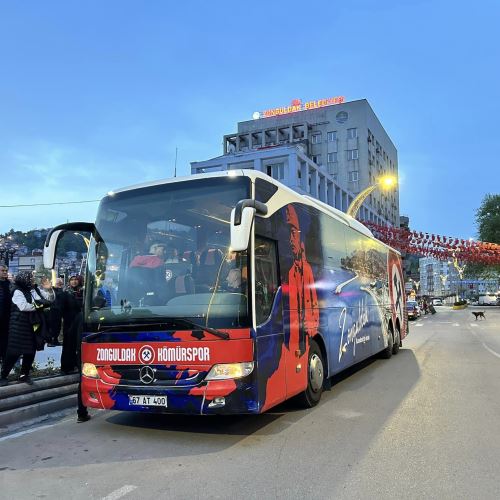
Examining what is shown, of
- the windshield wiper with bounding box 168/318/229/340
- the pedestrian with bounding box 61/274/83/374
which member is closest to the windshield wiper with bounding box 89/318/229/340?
the windshield wiper with bounding box 168/318/229/340

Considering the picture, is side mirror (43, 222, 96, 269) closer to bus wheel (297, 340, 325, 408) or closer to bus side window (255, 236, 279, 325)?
bus side window (255, 236, 279, 325)

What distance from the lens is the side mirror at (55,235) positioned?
6505mm

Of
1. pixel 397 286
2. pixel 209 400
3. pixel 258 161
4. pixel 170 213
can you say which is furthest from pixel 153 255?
pixel 258 161

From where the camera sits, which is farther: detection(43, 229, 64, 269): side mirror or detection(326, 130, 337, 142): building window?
detection(326, 130, 337, 142): building window

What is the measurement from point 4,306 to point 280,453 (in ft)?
17.2

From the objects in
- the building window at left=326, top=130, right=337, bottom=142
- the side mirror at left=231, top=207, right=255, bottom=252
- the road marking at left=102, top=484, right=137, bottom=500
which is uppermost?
the building window at left=326, top=130, right=337, bottom=142

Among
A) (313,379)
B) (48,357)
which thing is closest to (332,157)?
(48,357)

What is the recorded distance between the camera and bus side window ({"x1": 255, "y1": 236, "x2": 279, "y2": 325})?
575cm

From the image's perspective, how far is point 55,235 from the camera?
6723 mm

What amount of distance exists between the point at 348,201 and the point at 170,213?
71811 mm

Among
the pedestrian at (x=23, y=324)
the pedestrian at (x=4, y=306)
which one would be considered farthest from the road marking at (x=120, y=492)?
the pedestrian at (x=4, y=306)

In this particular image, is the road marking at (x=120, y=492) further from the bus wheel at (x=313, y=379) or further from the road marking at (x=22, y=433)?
the bus wheel at (x=313, y=379)

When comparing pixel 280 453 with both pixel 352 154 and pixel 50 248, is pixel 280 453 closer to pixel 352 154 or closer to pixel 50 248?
pixel 50 248

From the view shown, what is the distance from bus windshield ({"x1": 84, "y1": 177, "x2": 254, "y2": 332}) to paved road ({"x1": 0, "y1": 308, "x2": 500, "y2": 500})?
4.44ft
